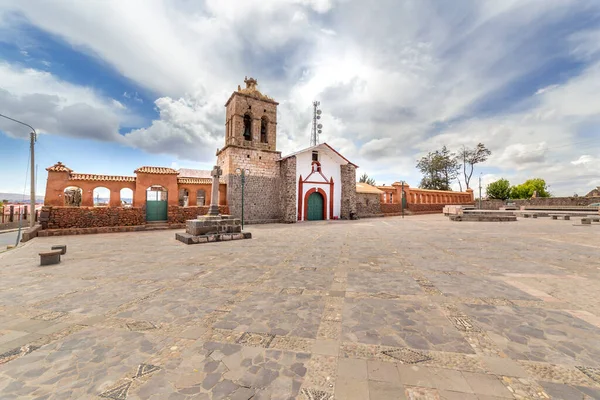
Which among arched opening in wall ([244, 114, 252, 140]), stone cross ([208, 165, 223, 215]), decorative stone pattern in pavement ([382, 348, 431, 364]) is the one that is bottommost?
decorative stone pattern in pavement ([382, 348, 431, 364])

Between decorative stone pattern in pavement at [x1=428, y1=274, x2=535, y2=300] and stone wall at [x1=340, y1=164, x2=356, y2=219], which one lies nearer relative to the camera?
decorative stone pattern in pavement at [x1=428, y1=274, x2=535, y2=300]

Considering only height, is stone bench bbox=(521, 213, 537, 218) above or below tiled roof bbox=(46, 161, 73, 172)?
below

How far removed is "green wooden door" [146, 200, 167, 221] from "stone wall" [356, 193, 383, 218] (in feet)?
61.2

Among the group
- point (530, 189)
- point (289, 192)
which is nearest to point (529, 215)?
point (289, 192)

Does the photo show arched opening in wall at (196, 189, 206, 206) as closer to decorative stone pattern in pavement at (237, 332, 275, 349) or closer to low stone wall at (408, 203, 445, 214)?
decorative stone pattern in pavement at (237, 332, 275, 349)

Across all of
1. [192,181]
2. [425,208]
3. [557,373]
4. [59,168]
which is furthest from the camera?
[425,208]

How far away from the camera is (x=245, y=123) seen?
64.5 feet

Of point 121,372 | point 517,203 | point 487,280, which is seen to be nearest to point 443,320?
point 487,280

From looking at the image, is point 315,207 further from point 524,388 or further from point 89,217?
point 524,388

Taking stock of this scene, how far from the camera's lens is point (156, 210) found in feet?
51.0

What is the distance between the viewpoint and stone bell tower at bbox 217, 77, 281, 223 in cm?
1836

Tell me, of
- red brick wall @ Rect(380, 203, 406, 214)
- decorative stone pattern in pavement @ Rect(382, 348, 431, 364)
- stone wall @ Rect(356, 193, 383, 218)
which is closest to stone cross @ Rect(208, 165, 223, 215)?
decorative stone pattern in pavement @ Rect(382, 348, 431, 364)

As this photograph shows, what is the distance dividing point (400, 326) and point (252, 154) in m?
18.1

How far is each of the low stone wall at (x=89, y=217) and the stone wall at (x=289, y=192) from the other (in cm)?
1008
